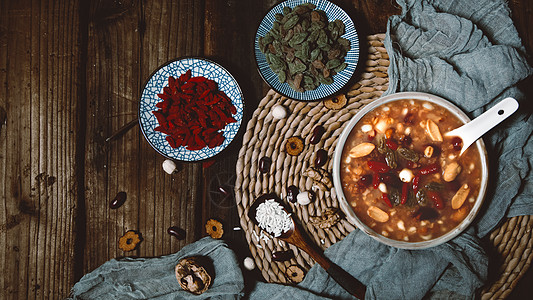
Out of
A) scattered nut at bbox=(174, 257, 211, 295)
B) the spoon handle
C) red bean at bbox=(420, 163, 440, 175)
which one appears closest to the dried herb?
red bean at bbox=(420, 163, 440, 175)

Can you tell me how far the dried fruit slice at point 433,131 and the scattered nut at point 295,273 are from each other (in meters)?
0.75

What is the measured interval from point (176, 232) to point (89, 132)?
621 mm

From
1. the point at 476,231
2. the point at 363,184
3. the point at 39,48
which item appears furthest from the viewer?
the point at 39,48

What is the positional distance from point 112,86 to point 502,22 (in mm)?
1721

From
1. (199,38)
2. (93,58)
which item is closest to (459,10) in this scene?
(199,38)

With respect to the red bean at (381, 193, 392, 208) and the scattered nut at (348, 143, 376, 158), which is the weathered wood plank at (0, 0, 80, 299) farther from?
the red bean at (381, 193, 392, 208)

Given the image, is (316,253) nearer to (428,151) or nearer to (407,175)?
(407,175)

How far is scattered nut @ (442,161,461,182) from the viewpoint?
133 centimetres

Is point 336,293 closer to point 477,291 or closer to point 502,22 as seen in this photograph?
point 477,291

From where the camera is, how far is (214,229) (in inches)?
64.8

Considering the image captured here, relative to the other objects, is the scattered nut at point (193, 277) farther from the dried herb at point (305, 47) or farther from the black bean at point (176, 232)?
the dried herb at point (305, 47)

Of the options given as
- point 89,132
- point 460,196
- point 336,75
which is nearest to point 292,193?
point 336,75

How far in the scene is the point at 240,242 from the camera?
5.45 ft

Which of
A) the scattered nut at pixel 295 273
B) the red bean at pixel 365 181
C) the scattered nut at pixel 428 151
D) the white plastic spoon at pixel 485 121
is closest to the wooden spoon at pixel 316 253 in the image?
the scattered nut at pixel 295 273
